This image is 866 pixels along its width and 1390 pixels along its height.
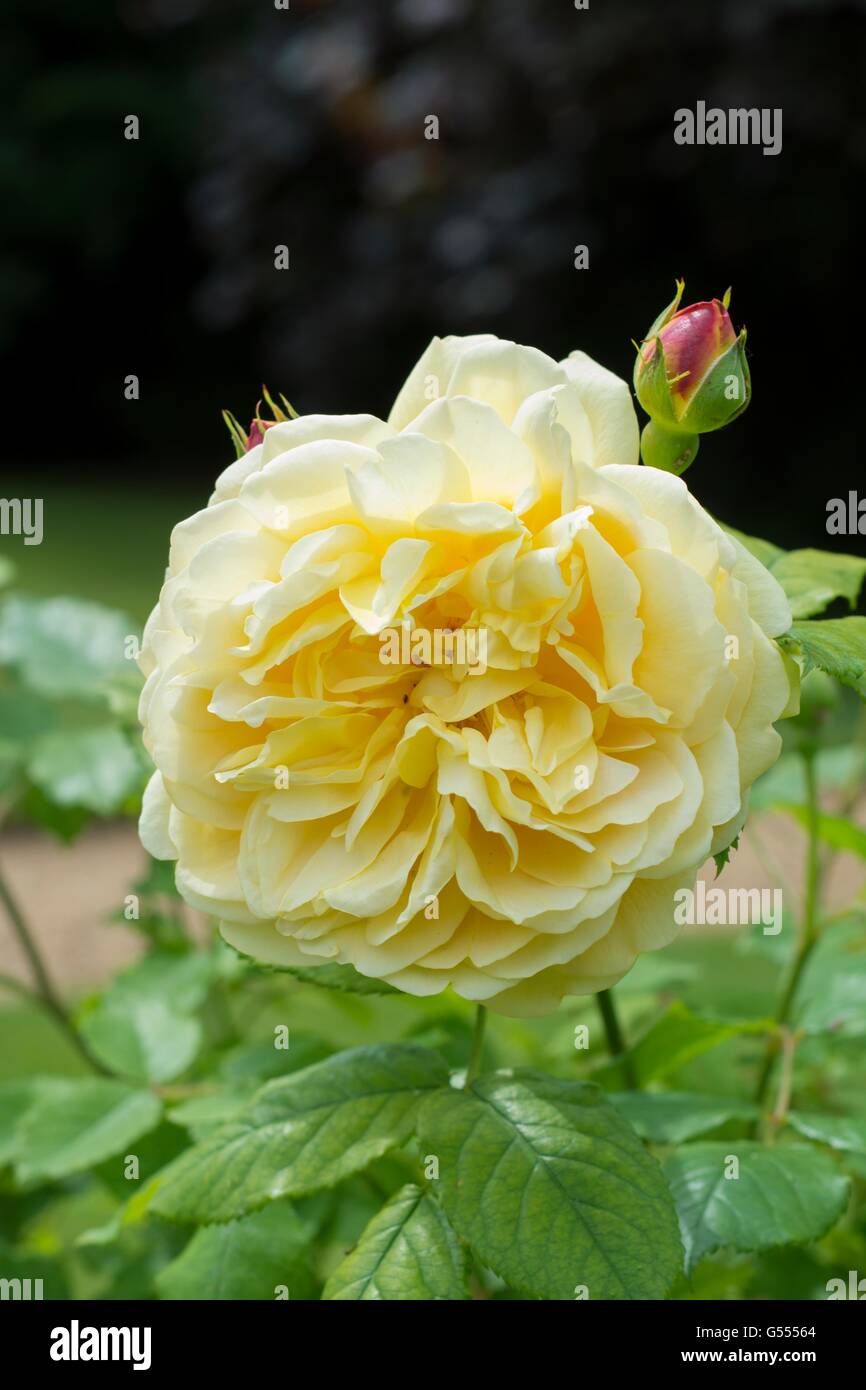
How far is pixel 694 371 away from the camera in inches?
26.9

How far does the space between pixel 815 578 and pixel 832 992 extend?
331 millimetres

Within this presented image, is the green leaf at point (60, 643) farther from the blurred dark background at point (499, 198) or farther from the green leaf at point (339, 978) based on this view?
the blurred dark background at point (499, 198)

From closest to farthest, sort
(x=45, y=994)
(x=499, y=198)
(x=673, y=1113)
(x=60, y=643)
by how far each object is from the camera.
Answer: (x=673, y=1113) < (x=45, y=994) < (x=60, y=643) < (x=499, y=198)

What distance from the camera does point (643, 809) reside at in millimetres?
599

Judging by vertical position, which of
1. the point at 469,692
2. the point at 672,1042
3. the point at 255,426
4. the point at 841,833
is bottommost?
the point at 672,1042

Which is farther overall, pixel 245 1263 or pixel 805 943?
pixel 805 943

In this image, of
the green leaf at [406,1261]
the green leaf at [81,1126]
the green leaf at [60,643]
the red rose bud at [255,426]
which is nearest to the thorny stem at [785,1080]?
the green leaf at [406,1261]

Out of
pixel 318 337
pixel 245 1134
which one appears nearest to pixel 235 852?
pixel 245 1134

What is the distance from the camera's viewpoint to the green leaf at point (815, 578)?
30.6 inches

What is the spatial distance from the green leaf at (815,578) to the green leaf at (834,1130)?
0.96ft

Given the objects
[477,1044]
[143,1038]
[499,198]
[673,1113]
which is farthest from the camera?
[499,198]

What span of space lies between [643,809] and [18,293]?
912 cm

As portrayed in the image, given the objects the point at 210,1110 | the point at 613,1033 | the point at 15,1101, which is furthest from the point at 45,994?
the point at 613,1033

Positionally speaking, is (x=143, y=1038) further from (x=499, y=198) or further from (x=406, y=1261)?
(x=499, y=198)
